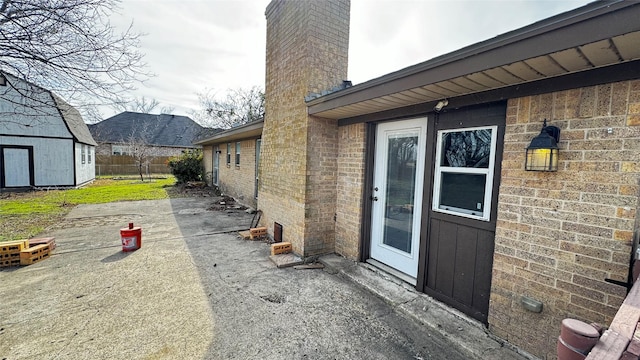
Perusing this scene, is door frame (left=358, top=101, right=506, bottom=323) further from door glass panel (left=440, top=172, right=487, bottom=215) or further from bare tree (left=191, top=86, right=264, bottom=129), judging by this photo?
bare tree (left=191, top=86, right=264, bottom=129)

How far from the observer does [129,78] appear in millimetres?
5012

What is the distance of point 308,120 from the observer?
14.8 feet

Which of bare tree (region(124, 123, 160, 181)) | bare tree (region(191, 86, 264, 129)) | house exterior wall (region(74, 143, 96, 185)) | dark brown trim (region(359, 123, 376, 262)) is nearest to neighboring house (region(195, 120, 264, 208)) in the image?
dark brown trim (region(359, 123, 376, 262))

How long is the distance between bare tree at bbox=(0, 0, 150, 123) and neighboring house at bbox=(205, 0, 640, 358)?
3.04 metres

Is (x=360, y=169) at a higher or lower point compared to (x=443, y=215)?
higher

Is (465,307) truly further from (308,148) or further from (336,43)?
(336,43)

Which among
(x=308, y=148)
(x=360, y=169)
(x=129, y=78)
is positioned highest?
(x=129, y=78)

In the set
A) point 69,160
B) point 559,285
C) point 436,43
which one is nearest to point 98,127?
point 69,160

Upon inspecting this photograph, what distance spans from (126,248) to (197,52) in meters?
5.59

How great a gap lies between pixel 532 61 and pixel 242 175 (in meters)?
9.57

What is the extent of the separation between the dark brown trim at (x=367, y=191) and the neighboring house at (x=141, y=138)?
21.7 metres

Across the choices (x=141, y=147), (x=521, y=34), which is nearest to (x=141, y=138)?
(x=141, y=147)

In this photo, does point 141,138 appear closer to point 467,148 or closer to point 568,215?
point 467,148

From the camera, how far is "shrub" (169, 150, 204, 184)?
15.7 meters
